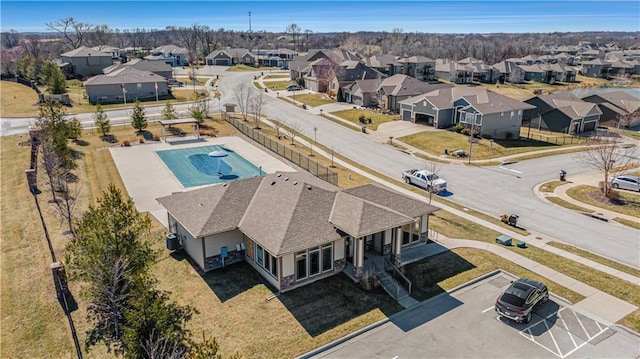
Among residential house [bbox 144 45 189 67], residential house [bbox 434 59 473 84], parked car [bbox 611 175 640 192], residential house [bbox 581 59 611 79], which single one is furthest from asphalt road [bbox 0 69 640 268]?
A: residential house [bbox 581 59 611 79]

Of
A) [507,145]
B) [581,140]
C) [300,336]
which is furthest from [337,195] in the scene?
[581,140]

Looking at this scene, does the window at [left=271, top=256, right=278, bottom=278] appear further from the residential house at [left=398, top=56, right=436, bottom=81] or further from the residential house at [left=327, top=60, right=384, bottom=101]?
the residential house at [left=398, top=56, right=436, bottom=81]

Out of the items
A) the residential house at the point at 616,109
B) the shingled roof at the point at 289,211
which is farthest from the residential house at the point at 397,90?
the shingled roof at the point at 289,211

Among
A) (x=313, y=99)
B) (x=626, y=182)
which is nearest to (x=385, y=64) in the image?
(x=313, y=99)

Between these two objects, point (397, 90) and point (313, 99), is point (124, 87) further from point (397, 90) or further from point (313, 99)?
point (397, 90)

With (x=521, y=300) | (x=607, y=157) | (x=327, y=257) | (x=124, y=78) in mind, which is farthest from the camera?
(x=124, y=78)

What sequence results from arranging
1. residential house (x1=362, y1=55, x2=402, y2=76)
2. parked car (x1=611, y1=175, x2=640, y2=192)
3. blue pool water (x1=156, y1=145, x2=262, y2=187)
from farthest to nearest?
1. residential house (x1=362, y1=55, x2=402, y2=76)
2. blue pool water (x1=156, y1=145, x2=262, y2=187)
3. parked car (x1=611, y1=175, x2=640, y2=192)
